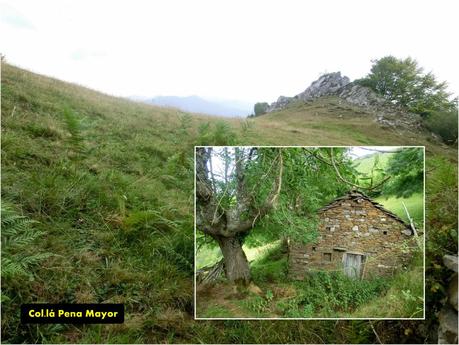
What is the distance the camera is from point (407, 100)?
3611mm

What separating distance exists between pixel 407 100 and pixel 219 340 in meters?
2.77

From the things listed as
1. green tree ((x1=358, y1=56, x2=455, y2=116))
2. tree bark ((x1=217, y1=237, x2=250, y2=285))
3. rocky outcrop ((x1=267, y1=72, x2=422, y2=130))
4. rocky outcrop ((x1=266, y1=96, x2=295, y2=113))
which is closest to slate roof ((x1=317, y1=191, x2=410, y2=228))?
tree bark ((x1=217, y1=237, x2=250, y2=285))

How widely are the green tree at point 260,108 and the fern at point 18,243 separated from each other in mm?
2279

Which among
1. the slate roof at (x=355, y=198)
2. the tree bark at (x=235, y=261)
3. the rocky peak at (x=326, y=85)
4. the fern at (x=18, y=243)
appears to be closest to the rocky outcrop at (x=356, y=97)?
the rocky peak at (x=326, y=85)

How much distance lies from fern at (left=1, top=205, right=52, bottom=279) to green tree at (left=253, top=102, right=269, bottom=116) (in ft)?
7.48

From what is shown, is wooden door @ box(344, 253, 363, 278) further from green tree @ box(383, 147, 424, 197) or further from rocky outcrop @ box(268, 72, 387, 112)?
rocky outcrop @ box(268, 72, 387, 112)

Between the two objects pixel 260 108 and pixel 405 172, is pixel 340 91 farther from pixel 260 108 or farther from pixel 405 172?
pixel 405 172

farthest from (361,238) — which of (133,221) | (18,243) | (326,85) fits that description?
(18,243)

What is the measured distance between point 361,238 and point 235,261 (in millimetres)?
1056

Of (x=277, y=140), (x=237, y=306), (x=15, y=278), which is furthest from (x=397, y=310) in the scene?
(x=15, y=278)

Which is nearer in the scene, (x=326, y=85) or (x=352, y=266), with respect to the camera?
(x=352, y=266)

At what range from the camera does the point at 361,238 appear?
3111 mm

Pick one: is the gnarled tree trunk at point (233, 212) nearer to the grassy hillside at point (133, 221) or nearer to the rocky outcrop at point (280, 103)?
the grassy hillside at point (133, 221)

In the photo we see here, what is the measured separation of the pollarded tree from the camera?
3209 mm
